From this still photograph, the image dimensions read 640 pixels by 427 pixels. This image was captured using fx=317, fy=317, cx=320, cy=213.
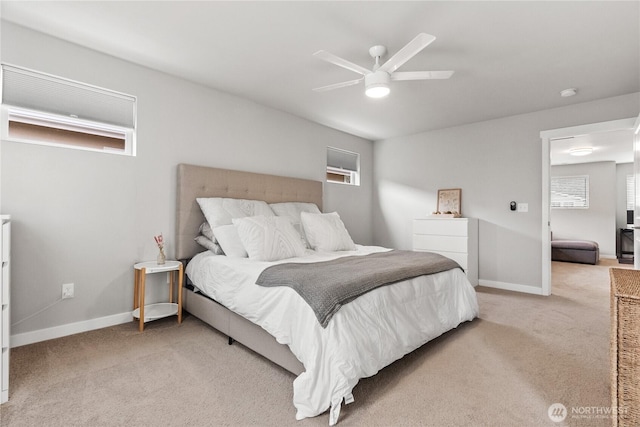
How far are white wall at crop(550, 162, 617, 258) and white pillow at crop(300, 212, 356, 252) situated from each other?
699 cm

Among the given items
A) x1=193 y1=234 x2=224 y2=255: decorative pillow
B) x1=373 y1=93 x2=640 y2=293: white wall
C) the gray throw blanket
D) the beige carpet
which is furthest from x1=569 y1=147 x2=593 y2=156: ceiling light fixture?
x1=193 y1=234 x2=224 y2=255: decorative pillow

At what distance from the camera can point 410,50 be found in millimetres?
2045

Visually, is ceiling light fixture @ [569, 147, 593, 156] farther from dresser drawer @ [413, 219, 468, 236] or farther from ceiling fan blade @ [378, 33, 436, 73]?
ceiling fan blade @ [378, 33, 436, 73]

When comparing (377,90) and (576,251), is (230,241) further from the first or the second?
(576,251)

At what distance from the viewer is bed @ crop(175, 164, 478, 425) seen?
63.9 inches

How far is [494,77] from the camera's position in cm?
312

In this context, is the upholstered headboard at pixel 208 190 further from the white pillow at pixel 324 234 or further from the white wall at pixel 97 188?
the white pillow at pixel 324 234

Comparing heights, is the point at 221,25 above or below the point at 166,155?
above

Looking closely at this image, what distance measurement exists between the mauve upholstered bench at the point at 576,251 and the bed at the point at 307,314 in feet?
17.5

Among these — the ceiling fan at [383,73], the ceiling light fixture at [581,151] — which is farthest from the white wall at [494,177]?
the ceiling light fixture at [581,151]

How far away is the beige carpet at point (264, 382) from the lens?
5.20 ft

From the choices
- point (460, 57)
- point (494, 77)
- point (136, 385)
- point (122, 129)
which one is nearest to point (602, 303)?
point (494, 77)

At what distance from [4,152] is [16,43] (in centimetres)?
81

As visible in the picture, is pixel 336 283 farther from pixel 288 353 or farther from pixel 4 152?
pixel 4 152
